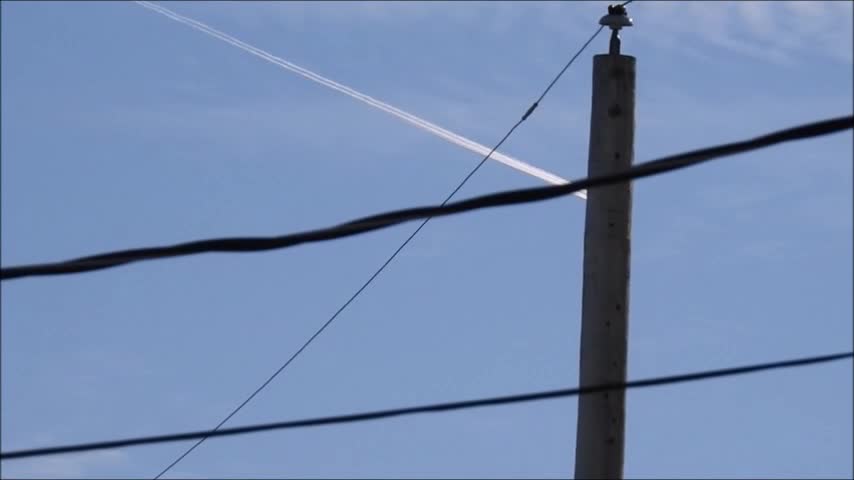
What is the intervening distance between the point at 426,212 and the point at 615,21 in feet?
11.2

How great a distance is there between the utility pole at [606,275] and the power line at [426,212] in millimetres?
2297

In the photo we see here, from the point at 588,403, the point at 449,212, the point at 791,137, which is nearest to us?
the point at 791,137

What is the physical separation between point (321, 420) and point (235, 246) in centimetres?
92

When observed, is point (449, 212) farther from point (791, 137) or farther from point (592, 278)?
point (592, 278)


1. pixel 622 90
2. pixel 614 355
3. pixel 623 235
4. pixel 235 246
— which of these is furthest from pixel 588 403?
pixel 235 246

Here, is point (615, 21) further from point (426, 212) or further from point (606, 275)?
point (426, 212)

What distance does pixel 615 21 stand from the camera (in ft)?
34.6

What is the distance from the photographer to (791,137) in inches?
279

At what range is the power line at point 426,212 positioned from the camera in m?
7.11

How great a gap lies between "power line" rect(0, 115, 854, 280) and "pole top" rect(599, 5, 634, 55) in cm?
305

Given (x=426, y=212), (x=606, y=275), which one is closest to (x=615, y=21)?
(x=606, y=275)

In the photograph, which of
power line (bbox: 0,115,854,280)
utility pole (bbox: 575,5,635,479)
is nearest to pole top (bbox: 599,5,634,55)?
utility pole (bbox: 575,5,635,479)

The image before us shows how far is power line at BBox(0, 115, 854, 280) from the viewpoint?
711 cm

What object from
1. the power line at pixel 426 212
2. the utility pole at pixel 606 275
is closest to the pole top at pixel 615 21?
the utility pole at pixel 606 275
